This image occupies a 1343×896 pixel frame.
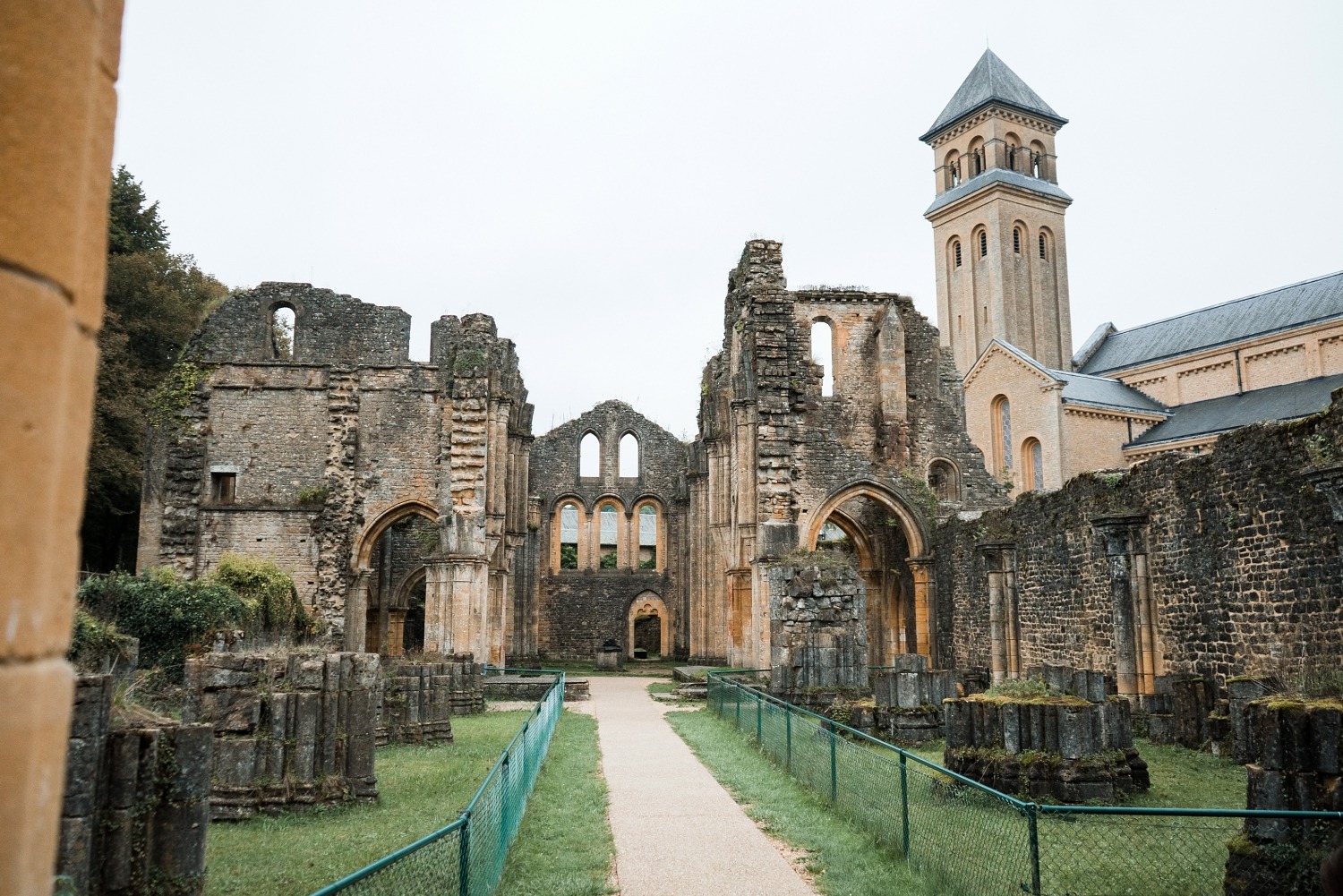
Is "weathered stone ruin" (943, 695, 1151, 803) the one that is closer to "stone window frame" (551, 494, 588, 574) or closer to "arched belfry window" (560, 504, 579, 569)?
"stone window frame" (551, 494, 588, 574)

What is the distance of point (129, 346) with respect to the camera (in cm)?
2722

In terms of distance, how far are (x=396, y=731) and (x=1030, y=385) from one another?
31.7 m

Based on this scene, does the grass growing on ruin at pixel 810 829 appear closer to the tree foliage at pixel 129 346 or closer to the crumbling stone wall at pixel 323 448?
the crumbling stone wall at pixel 323 448

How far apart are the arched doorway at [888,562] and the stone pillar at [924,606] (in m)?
0.02

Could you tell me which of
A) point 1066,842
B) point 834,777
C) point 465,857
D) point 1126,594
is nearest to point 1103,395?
point 1126,594

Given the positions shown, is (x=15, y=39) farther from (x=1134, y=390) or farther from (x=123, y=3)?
(x=1134, y=390)

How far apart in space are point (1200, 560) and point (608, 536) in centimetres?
A: 2831

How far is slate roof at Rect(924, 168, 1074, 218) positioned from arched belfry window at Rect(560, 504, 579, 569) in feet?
102

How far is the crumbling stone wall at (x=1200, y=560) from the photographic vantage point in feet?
36.4

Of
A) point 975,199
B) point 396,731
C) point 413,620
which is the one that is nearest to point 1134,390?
point 975,199

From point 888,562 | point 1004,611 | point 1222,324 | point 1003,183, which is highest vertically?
point 1003,183

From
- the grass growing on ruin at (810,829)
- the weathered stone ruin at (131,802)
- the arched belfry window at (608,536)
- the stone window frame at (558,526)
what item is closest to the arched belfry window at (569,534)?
the stone window frame at (558,526)

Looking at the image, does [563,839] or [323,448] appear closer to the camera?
[563,839]

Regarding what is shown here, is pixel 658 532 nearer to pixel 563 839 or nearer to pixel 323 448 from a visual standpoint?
pixel 323 448
